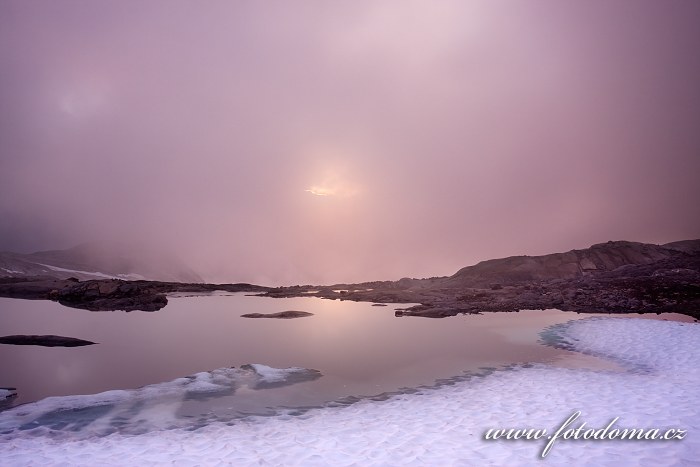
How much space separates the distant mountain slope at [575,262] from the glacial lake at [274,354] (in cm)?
8557

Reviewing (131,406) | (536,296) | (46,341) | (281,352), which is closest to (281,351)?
(281,352)

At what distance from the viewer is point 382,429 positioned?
10297mm

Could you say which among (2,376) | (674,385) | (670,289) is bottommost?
(2,376)

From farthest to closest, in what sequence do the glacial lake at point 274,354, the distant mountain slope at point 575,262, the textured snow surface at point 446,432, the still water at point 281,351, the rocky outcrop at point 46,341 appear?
the distant mountain slope at point 575,262
the rocky outcrop at point 46,341
the still water at point 281,351
the glacial lake at point 274,354
the textured snow surface at point 446,432

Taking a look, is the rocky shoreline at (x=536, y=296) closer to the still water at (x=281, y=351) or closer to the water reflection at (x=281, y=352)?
the still water at (x=281, y=351)

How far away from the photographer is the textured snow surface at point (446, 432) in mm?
8453

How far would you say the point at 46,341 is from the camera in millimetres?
24969

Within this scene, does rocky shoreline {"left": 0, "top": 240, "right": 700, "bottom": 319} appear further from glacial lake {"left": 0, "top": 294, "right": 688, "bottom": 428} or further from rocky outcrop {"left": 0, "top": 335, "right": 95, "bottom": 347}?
rocky outcrop {"left": 0, "top": 335, "right": 95, "bottom": 347}

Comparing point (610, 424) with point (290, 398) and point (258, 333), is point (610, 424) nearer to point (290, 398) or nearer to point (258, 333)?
point (290, 398)

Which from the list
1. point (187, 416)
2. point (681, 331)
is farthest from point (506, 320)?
point (187, 416)

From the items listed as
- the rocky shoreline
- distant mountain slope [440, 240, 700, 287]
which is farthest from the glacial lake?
distant mountain slope [440, 240, 700, 287]

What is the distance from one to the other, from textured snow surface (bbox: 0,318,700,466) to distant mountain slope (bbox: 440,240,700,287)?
101 metres

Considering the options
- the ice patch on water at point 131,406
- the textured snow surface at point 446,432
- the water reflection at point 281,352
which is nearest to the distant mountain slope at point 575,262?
the water reflection at point 281,352

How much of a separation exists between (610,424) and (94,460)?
13.1 m
